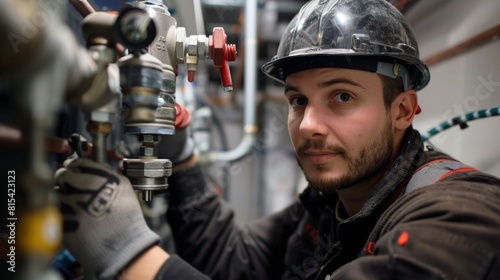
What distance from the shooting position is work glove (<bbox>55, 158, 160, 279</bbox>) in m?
0.48

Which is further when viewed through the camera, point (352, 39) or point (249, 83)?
point (249, 83)

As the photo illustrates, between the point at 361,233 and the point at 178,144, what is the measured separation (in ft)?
1.76

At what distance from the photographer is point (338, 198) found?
1016 mm

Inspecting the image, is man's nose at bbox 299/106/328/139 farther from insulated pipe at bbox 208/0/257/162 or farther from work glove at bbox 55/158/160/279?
insulated pipe at bbox 208/0/257/162

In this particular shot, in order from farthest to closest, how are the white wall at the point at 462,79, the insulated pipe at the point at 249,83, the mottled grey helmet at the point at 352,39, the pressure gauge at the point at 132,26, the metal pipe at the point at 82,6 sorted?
the insulated pipe at the point at 249,83
the white wall at the point at 462,79
the mottled grey helmet at the point at 352,39
the metal pipe at the point at 82,6
the pressure gauge at the point at 132,26

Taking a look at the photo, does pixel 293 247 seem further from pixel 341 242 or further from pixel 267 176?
pixel 267 176

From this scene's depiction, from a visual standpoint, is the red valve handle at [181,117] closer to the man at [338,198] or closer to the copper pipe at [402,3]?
the man at [338,198]

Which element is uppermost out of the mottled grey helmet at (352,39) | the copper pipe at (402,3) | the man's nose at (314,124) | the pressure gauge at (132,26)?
the copper pipe at (402,3)

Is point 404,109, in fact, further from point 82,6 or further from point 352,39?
point 82,6

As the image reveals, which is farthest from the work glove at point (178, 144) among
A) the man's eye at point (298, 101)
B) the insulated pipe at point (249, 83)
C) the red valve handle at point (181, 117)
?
the insulated pipe at point (249, 83)

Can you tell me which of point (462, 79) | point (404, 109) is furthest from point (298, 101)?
point (462, 79)

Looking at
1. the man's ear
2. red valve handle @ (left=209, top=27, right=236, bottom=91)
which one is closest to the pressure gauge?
red valve handle @ (left=209, top=27, right=236, bottom=91)

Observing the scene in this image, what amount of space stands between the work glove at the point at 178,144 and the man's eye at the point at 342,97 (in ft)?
1.29

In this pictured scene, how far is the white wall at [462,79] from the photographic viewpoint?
0.90 meters
